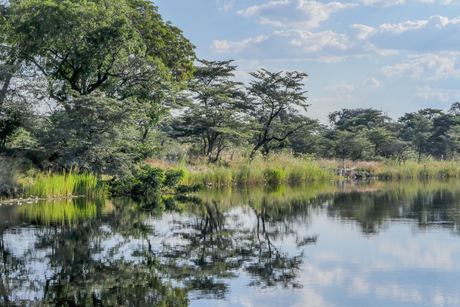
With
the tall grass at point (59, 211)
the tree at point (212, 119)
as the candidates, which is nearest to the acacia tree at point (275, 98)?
the tree at point (212, 119)

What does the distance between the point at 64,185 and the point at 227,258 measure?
31.0ft

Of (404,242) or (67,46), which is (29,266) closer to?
(404,242)

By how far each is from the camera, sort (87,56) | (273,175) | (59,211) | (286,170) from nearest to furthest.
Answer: (59,211) → (87,56) → (273,175) → (286,170)

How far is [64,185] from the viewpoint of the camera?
533 inches

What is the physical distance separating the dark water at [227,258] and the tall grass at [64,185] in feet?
9.88

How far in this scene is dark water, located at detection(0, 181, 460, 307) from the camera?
4156 mm

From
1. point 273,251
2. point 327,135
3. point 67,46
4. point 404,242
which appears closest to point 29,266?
point 273,251

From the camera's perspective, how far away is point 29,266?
17.0ft

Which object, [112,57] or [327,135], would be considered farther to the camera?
[327,135]

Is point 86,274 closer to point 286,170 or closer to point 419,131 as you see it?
point 286,170

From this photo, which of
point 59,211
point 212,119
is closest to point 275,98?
point 212,119

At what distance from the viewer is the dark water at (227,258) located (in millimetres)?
4156

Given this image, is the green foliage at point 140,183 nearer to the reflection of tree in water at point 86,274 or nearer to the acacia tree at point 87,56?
the acacia tree at point 87,56

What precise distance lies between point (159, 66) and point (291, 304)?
13791 mm
